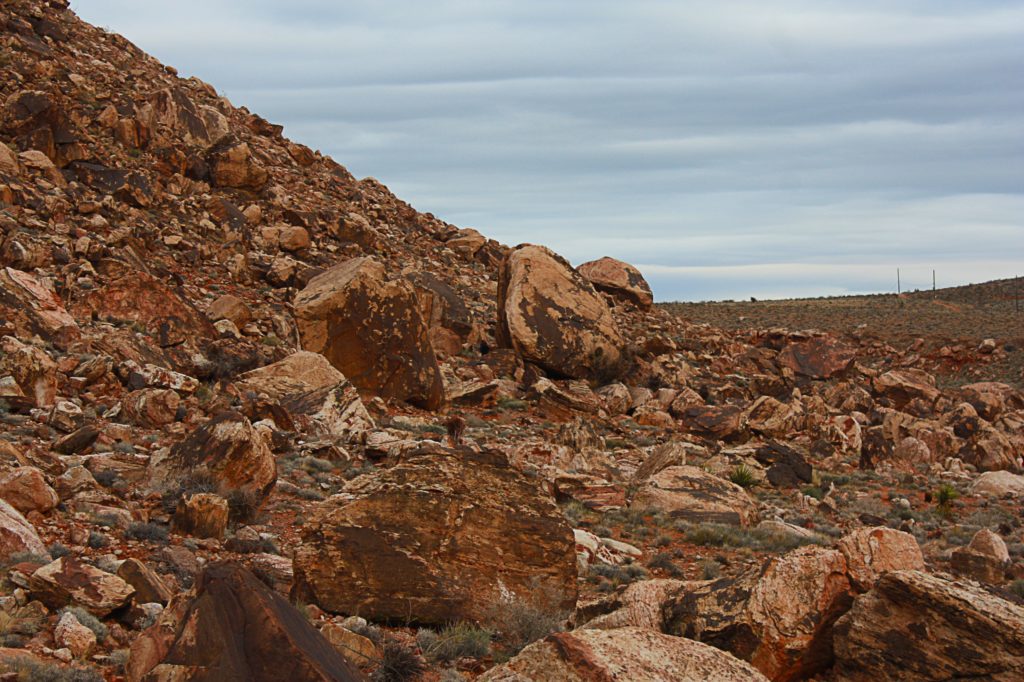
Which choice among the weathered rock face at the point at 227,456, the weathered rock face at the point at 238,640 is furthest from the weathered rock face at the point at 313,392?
the weathered rock face at the point at 238,640

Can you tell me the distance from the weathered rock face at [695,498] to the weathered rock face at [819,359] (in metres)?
18.6

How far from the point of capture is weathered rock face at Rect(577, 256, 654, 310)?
38906 millimetres

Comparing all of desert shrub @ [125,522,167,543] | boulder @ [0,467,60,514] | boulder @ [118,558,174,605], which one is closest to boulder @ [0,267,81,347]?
boulder @ [0,467,60,514]

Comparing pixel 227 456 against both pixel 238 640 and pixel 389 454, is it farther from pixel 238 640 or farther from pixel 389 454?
pixel 238 640

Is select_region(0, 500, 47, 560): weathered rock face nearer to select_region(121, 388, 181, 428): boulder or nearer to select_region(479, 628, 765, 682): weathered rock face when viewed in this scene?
select_region(479, 628, 765, 682): weathered rock face

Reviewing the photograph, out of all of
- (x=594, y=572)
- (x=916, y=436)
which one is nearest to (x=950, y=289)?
(x=916, y=436)

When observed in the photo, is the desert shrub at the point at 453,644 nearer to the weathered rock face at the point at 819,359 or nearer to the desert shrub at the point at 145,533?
the desert shrub at the point at 145,533

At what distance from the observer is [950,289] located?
319 ft

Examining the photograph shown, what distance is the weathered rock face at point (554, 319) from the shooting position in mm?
25188

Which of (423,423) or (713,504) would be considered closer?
(713,504)

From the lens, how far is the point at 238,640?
514 centimetres

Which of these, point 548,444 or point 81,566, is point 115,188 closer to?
point 548,444

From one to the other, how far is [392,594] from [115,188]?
21.1m

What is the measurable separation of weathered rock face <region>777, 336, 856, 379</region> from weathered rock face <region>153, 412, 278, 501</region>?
26264 mm
